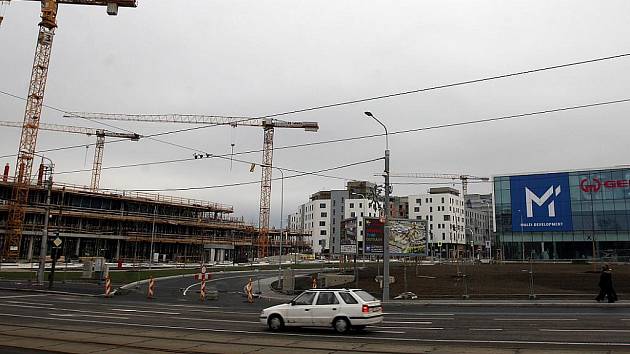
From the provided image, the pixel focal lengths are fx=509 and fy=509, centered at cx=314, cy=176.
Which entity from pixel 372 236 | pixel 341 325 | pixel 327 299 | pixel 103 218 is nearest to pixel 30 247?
pixel 103 218

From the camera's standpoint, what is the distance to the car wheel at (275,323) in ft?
58.9

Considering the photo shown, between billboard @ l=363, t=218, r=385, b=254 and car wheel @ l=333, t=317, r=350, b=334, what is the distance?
99.0 feet

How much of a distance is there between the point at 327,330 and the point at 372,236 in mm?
30223

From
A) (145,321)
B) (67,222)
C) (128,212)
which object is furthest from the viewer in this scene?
(128,212)

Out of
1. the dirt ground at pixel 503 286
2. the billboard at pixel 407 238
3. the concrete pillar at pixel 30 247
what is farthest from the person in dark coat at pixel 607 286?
the concrete pillar at pixel 30 247

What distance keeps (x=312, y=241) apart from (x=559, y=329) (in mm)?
137771

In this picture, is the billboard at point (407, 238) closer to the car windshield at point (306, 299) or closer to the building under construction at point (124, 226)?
the car windshield at point (306, 299)

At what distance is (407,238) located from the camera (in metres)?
49.3

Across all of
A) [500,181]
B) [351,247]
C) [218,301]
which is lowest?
[218,301]

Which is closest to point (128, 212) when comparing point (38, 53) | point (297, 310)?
point (38, 53)

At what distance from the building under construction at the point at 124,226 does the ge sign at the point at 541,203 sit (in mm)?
47340

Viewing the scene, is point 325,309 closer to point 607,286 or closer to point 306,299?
point 306,299

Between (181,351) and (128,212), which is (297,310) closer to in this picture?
(181,351)

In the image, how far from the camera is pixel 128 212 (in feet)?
301
